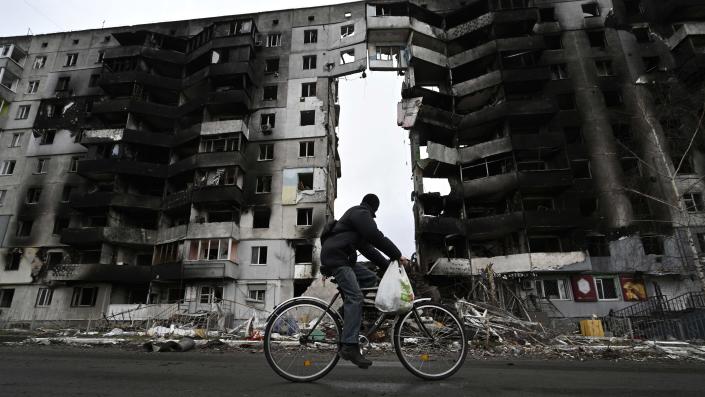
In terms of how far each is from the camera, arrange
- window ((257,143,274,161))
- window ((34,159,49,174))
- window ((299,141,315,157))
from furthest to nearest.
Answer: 1. window ((34,159,49,174))
2. window ((257,143,274,161))
3. window ((299,141,315,157))

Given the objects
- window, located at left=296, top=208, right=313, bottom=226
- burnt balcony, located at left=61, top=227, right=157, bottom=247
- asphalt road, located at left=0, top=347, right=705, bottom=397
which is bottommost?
asphalt road, located at left=0, top=347, right=705, bottom=397

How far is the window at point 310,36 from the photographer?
41.0 meters

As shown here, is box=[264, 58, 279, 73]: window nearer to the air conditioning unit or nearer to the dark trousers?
the air conditioning unit

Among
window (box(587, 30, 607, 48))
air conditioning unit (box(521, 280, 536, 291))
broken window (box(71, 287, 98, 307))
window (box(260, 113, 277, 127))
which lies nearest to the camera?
air conditioning unit (box(521, 280, 536, 291))

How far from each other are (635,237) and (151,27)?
52.2m

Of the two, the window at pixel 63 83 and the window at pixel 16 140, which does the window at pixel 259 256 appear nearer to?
the window at pixel 16 140

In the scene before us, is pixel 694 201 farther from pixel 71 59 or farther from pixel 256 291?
pixel 71 59

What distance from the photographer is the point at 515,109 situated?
33.1 metres

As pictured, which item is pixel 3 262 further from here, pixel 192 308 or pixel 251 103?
pixel 251 103

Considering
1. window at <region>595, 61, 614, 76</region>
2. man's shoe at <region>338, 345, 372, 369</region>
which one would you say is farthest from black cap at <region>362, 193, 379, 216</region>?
window at <region>595, 61, 614, 76</region>

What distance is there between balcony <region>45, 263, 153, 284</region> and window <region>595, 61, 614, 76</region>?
145ft

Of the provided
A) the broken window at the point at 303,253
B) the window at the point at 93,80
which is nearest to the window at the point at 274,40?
the window at the point at 93,80

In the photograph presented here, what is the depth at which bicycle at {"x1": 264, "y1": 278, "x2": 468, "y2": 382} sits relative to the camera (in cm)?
456

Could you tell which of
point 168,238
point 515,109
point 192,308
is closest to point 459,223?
point 515,109
